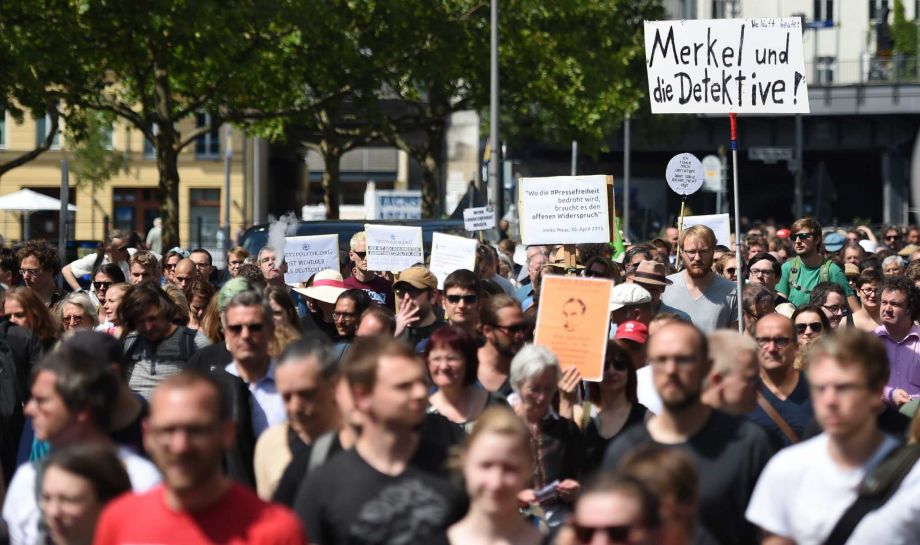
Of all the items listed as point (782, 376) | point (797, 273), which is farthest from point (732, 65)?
point (782, 376)

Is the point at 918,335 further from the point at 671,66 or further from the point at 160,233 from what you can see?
the point at 160,233

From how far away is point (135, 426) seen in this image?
6129 millimetres

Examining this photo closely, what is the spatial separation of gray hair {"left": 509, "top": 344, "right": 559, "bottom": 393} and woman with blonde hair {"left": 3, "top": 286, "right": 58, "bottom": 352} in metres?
3.26

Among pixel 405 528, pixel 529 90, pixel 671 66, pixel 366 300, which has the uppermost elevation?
pixel 529 90

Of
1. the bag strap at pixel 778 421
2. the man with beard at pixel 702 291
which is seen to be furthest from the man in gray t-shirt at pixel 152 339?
the man with beard at pixel 702 291

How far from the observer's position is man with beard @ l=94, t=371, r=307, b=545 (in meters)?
4.60

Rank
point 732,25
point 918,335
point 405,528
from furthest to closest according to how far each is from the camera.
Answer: point 732,25
point 918,335
point 405,528

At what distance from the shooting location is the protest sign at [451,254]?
12.5 m

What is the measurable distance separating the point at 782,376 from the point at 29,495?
3.59 m

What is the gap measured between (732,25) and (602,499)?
740 cm

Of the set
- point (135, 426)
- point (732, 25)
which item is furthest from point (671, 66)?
point (135, 426)

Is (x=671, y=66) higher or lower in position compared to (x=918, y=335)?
higher

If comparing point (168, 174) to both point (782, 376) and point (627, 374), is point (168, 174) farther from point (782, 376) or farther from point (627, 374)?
point (627, 374)

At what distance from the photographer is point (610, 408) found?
714 centimetres
